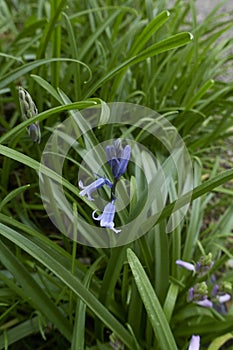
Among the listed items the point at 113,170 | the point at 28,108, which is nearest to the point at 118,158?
the point at 113,170

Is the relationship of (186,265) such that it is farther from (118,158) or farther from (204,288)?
(118,158)

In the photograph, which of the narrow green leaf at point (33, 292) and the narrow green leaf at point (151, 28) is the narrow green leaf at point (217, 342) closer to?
the narrow green leaf at point (33, 292)

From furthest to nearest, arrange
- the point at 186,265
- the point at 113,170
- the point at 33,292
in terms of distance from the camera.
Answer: the point at 186,265
the point at 33,292
the point at 113,170

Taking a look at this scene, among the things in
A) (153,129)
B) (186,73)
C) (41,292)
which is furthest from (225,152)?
(41,292)

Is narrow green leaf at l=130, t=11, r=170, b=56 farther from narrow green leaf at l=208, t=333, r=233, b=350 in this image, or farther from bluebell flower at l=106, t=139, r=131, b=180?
narrow green leaf at l=208, t=333, r=233, b=350

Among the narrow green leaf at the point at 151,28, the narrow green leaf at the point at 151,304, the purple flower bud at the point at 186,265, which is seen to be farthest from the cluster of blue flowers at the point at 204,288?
the narrow green leaf at the point at 151,28
